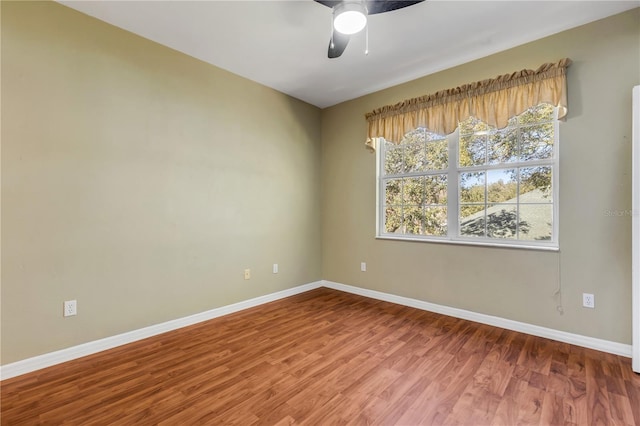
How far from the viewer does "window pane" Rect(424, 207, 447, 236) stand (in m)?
3.31

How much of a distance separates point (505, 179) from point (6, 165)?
4.10 meters

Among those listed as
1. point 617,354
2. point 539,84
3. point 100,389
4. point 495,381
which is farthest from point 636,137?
point 100,389

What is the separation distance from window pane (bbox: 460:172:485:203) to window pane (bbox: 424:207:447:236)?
0.86 ft

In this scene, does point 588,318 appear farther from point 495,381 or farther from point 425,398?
point 425,398

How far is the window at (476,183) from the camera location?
106 inches

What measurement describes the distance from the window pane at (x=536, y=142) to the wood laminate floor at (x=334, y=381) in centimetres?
167

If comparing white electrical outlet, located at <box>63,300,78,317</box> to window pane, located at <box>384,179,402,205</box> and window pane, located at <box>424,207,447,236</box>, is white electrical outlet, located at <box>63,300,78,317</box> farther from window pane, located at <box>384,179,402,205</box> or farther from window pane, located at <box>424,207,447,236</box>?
window pane, located at <box>424,207,447,236</box>

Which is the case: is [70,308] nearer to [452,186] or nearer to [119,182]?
[119,182]

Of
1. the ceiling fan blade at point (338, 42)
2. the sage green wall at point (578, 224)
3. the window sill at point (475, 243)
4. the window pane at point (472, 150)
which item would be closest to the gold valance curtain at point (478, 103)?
the sage green wall at point (578, 224)

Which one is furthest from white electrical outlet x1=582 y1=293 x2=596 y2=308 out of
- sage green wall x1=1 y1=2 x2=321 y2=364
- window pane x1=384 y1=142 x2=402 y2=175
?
sage green wall x1=1 y1=2 x2=321 y2=364

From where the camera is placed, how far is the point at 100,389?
1.87m

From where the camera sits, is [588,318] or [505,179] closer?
[588,318]

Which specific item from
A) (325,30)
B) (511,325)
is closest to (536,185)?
(511,325)

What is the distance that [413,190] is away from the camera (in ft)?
11.7
